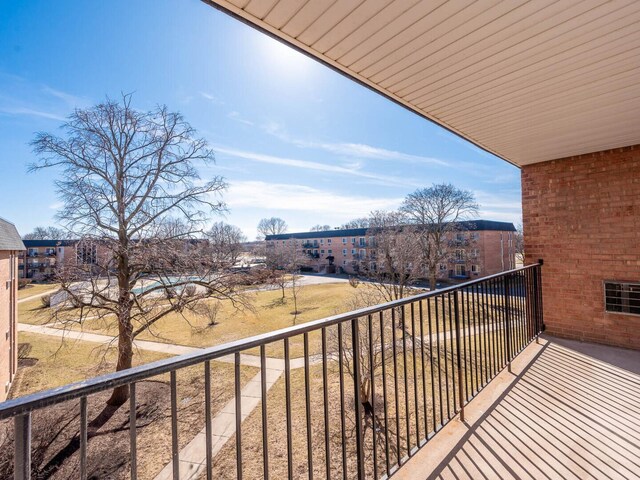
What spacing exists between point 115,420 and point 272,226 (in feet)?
150

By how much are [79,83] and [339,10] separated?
9.80 m

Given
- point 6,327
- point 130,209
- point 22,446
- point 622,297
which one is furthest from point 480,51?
point 6,327

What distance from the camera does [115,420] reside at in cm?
800

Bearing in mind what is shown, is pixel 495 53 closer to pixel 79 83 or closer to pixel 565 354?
pixel 565 354

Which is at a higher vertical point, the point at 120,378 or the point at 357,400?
the point at 120,378

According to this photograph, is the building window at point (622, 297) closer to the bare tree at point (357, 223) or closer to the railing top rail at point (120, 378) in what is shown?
the railing top rail at point (120, 378)

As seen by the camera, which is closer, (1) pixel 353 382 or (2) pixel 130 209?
(1) pixel 353 382

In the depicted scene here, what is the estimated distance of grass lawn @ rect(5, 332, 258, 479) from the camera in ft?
20.8

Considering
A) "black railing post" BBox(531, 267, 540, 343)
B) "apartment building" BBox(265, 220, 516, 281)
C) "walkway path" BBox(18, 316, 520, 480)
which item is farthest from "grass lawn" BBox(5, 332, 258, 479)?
"apartment building" BBox(265, 220, 516, 281)

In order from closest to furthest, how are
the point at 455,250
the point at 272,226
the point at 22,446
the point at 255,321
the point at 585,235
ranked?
the point at 22,446, the point at 585,235, the point at 255,321, the point at 455,250, the point at 272,226

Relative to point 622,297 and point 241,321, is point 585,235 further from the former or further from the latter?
point 241,321

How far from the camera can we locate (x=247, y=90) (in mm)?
6801

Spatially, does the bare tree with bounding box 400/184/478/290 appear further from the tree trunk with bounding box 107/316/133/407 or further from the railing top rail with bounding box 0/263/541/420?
the railing top rail with bounding box 0/263/541/420

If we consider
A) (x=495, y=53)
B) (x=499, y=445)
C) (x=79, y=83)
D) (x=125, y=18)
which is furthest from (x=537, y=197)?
(x=79, y=83)
